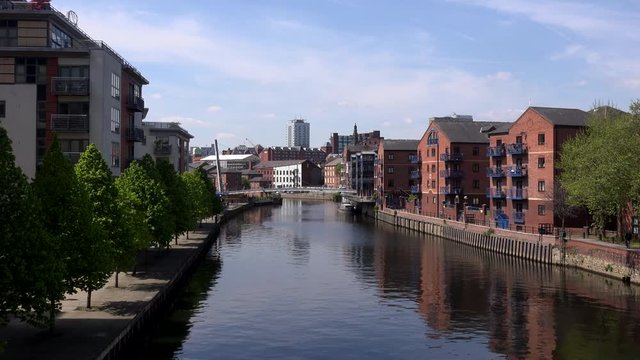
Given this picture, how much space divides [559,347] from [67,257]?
94.3ft

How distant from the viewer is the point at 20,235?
26.4 metres

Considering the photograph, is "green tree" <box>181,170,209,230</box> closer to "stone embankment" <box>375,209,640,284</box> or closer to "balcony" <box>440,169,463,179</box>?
"stone embankment" <box>375,209,640,284</box>

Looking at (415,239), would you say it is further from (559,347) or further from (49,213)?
(49,213)

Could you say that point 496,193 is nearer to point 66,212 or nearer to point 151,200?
point 151,200

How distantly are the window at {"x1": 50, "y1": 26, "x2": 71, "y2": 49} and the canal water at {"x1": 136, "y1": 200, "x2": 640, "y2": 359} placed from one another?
91.6 ft

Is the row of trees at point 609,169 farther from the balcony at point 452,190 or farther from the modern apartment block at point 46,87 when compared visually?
the modern apartment block at point 46,87

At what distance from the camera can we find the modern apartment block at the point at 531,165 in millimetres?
82812

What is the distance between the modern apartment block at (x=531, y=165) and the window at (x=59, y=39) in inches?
2287

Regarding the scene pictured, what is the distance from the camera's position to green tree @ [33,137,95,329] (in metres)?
34.6

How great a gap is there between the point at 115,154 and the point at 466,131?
7077cm

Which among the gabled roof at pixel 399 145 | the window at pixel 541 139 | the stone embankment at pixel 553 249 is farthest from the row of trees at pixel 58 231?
the gabled roof at pixel 399 145

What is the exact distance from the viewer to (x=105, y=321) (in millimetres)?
35688

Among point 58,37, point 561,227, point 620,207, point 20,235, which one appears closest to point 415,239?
point 561,227

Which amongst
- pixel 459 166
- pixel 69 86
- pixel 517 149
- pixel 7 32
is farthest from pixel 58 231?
pixel 459 166
